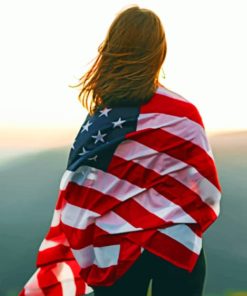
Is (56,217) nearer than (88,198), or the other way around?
(88,198)

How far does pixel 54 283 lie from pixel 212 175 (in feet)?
2.35

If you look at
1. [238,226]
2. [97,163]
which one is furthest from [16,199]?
[97,163]

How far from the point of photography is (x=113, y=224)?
1996 millimetres

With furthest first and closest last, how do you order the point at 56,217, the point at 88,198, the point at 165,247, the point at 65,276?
1. the point at 65,276
2. the point at 56,217
3. the point at 88,198
4. the point at 165,247

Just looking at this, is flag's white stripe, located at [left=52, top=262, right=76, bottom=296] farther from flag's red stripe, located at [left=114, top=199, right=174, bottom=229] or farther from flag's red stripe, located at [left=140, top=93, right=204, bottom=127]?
flag's red stripe, located at [left=140, top=93, right=204, bottom=127]

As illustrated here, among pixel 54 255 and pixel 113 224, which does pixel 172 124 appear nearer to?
pixel 113 224

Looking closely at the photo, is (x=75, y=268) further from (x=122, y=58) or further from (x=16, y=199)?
(x=16, y=199)

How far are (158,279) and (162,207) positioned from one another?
203 millimetres

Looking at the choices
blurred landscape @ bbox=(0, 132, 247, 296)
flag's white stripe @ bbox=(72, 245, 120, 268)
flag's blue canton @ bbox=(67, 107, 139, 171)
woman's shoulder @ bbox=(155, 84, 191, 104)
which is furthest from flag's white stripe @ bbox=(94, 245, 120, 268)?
blurred landscape @ bbox=(0, 132, 247, 296)

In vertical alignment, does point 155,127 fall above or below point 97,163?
above

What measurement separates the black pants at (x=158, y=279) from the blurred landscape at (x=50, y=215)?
1.18 metres

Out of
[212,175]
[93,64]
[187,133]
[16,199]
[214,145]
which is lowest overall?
[16,199]

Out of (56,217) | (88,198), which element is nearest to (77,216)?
(88,198)

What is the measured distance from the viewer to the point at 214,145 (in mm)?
3914
